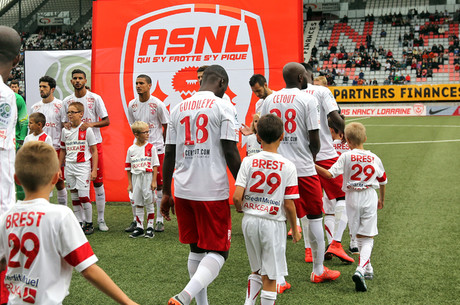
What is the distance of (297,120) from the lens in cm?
470

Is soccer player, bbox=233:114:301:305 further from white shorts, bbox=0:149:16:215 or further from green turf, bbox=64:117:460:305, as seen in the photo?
white shorts, bbox=0:149:16:215

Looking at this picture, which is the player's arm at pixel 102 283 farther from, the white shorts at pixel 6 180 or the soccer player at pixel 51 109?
the soccer player at pixel 51 109

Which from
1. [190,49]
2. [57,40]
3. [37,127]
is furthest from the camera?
[57,40]

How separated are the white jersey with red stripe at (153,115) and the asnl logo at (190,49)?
4.39 ft

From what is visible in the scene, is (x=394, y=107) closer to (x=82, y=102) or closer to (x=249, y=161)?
(x=82, y=102)

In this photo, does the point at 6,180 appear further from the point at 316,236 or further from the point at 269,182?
the point at 316,236

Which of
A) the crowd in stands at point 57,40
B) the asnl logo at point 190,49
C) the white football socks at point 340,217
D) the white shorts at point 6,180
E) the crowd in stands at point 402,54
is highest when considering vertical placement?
the crowd in stands at point 57,40

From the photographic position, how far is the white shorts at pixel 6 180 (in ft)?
9.27

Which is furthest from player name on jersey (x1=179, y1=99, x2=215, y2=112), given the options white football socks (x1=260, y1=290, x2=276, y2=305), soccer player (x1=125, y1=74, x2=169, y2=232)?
soccer player (x1=125, y1=74, x2=169, y2=232)

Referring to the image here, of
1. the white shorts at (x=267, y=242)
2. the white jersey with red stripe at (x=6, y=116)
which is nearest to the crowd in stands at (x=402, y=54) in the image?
the white shorts at (x=267, y=242)

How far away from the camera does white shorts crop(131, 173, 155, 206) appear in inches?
282

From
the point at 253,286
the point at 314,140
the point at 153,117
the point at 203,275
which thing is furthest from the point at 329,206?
the point at 153,117

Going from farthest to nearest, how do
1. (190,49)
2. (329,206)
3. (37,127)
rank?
(190,49) < (37,127) < (329,206)

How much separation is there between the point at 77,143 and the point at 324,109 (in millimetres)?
3826
